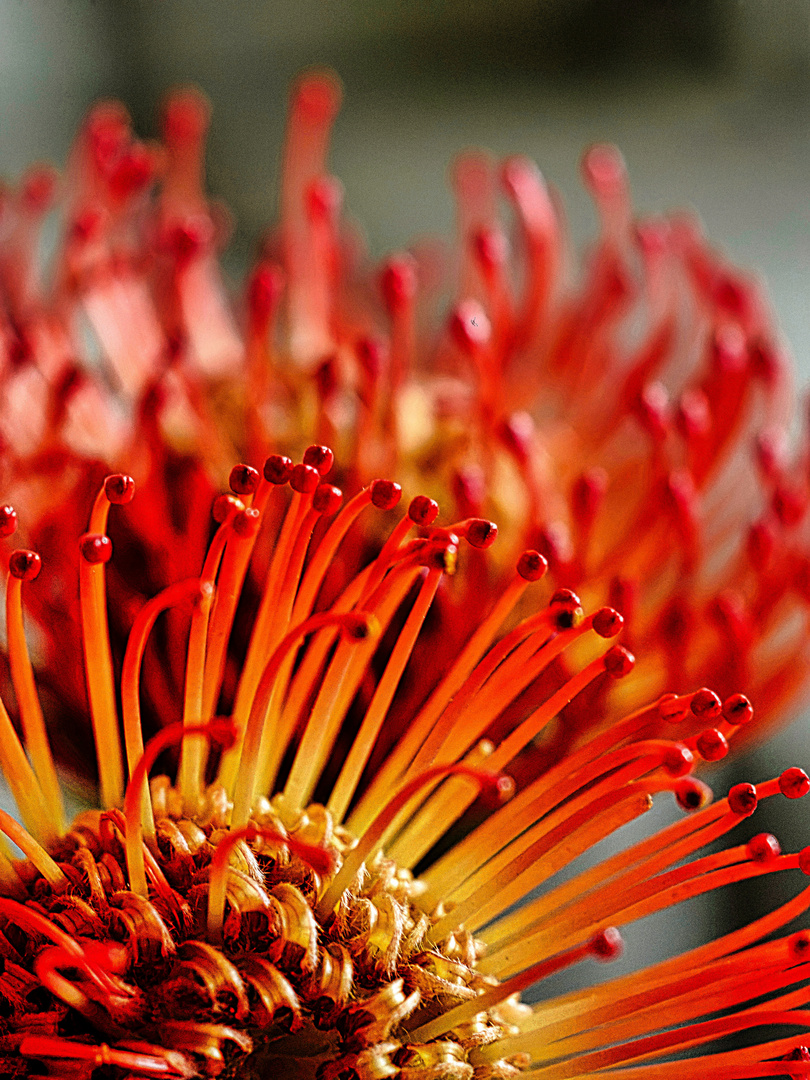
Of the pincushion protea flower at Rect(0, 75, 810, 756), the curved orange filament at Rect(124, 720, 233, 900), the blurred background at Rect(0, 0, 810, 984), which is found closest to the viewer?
the curved orange filament at Rect(124, 720, 233, 900)

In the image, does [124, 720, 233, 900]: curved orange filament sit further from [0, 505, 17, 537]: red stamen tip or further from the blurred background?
the blurred background

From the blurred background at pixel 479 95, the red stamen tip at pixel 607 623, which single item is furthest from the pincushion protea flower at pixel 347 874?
the blurred background at pixel 479 95

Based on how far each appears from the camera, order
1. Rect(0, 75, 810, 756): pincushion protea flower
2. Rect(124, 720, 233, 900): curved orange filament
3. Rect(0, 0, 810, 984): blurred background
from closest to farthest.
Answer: Rect(124, 720, 233, 900): curved orange filament, Rect(0, 75, 810, 756): pincushion protea flower, Rect(0, 0, 810, 984): blurred background

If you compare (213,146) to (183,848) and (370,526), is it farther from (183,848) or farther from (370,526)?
(183,848)

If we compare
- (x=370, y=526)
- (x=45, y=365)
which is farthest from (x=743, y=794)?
(x=45, y=365)

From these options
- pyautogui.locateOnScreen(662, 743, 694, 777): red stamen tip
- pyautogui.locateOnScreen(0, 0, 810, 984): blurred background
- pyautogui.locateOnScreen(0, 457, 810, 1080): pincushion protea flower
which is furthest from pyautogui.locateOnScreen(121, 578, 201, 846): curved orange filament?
pyautogui.locateOnScreen(0, 0, 810, 984): blurred background

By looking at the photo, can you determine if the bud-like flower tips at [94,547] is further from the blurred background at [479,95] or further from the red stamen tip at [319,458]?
the blurred background at [479,95]

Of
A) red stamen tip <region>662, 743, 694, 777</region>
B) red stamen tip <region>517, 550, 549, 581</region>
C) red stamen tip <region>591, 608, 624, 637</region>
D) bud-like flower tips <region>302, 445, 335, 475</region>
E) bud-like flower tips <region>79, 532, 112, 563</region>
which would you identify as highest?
bud-like flower tips <region>302, 445, 335, 475</region>
